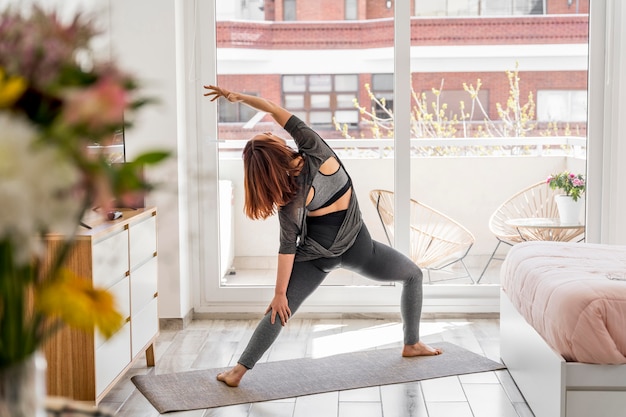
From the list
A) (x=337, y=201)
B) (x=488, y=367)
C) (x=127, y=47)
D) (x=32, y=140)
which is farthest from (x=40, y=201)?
(x=127, y=47)

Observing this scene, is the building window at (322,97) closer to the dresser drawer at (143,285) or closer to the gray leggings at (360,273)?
the gray leggings at (360,273)

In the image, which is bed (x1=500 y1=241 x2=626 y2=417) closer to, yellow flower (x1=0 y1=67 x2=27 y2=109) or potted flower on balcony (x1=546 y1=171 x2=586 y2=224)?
potted flower on balcony (x1=546 y1=171 x2=586 y2=224)

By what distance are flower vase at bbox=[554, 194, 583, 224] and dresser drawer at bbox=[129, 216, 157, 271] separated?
245cm

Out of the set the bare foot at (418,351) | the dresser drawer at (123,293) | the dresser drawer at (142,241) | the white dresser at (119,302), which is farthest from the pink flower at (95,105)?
the bare foot at (418,351)

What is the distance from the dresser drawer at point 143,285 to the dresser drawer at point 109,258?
0.53 ft

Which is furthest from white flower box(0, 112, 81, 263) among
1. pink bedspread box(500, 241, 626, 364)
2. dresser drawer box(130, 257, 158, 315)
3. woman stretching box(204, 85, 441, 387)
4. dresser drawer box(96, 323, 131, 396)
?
dresser drawer box(130, 257, 158, 315)

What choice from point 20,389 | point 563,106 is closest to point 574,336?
point 20,389

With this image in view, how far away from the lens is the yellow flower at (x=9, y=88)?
74 centimetres

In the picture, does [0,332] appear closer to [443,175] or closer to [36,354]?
[36,354]

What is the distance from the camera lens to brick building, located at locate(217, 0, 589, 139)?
16.8 ft

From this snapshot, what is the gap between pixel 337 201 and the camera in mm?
3996

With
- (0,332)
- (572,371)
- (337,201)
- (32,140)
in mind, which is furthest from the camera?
(337,201)

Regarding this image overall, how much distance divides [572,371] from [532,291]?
0.52 metres

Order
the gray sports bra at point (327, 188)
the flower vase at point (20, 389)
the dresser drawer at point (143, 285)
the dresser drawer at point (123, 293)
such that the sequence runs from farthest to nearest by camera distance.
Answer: the gray sports bra at point (327, 188)
the dresser drawer at point (143, 285)
the dresser drawer at point (123, 293)
the flower vase at point (20, 389)
